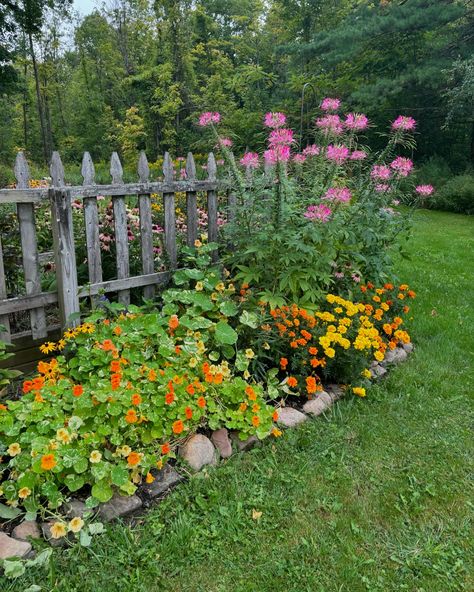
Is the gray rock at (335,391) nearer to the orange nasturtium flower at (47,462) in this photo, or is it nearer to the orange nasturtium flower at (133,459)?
the orange nasturtium flower at (133,459)

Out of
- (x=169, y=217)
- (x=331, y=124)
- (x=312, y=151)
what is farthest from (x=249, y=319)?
(x=331, y=124)

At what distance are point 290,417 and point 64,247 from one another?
1782 millimetres

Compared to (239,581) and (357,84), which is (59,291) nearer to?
(239,581)

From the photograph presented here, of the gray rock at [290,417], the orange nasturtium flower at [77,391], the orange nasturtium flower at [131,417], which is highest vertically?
the orange nasturtium flower at [77,391]

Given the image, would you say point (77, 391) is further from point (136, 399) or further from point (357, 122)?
point (357, 122)

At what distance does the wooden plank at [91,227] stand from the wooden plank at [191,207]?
769 mm

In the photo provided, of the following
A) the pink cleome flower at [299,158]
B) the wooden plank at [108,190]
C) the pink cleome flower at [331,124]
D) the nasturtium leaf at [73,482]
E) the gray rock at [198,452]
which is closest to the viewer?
the nasturtium leaf at [73,482]

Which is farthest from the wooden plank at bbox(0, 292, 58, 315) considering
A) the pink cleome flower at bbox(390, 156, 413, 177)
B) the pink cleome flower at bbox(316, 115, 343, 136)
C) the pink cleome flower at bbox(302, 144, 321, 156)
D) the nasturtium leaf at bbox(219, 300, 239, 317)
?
the pink cleome flower at bbox(390, 156, 413, 177)

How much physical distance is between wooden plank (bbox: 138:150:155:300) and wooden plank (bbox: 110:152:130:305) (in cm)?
13

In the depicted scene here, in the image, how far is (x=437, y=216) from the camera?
42.7 feet

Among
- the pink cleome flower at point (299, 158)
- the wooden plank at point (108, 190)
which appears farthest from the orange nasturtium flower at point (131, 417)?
the pink cleome flower at point (299, 158)

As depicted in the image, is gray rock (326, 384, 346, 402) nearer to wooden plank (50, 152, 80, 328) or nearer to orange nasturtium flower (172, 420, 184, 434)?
orange nasturtium flower (172, 420, 184, 434)

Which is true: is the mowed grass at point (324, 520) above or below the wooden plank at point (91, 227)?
below

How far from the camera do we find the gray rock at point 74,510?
6.18ft
